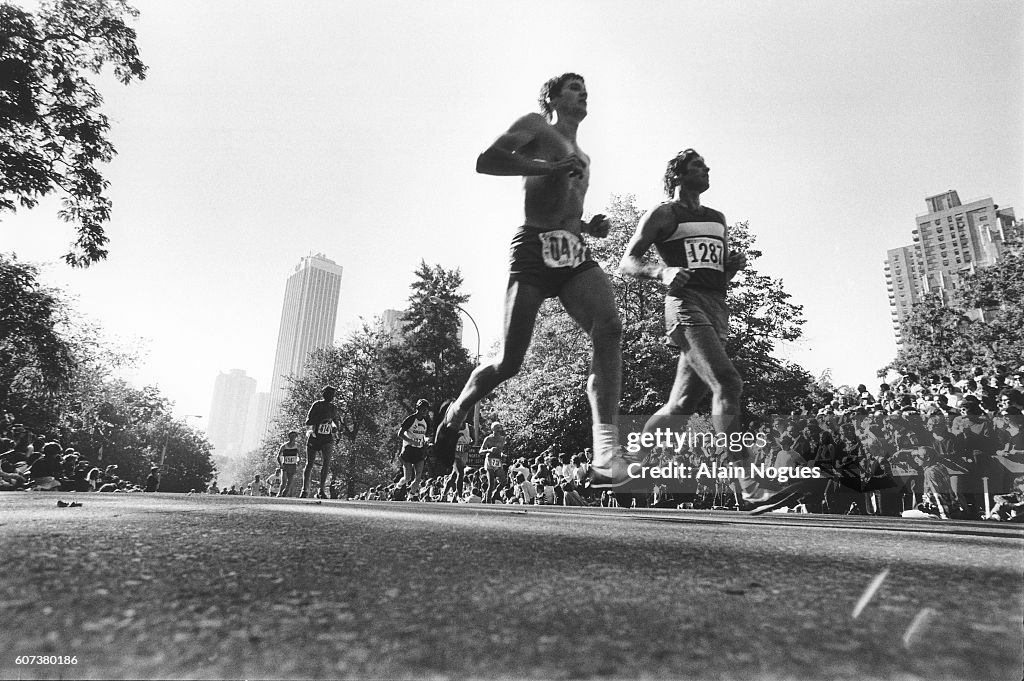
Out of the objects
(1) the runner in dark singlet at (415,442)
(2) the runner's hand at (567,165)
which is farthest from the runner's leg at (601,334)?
(1) the runner in dark singlet at (415,442)

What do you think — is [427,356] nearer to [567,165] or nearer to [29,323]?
[29,323]

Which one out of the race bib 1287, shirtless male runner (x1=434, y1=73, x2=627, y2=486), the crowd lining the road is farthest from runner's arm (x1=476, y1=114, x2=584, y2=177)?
the crowd lining the road

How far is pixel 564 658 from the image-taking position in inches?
28.9

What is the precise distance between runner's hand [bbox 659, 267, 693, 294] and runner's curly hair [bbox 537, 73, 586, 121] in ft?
4.30

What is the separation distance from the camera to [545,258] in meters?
3.64

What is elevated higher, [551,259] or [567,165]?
[567,165]

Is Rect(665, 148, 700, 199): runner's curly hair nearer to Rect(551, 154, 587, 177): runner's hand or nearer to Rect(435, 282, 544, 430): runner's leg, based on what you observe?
Rect(551, 154, 587, 177): runner's hand

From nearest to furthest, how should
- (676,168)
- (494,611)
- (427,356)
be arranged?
1. (494,611)
2. (676,168)
3. (427,356)

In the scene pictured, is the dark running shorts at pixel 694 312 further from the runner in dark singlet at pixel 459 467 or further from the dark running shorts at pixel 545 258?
the runner in dark singlet at pixel 459 467

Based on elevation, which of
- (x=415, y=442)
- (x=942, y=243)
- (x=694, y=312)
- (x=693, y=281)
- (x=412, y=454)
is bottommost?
(x=412, y=454)

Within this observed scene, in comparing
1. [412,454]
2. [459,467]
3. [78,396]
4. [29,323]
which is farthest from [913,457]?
[78,396]

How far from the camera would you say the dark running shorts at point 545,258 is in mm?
3646

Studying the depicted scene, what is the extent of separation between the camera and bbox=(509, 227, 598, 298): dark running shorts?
365 cm

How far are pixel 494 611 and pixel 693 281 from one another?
3735 mm
